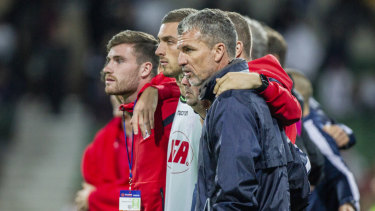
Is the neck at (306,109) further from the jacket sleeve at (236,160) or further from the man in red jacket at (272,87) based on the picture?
the jacket sleeve at (236,160)

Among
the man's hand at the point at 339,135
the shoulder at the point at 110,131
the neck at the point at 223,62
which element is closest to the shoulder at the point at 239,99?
the neck at the point at 223,62

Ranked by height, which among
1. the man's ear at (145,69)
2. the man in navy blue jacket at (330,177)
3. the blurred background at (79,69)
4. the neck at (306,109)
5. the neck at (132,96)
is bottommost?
the blurred background at (79,69)

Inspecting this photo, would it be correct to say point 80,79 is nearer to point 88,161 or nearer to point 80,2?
point 80,2

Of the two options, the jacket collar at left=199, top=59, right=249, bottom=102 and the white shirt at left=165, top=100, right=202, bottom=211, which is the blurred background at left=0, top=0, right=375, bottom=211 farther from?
the jacket collar at left=199, top=59, right=249, bottom=102

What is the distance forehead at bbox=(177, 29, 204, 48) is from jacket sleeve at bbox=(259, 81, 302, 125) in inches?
15.0

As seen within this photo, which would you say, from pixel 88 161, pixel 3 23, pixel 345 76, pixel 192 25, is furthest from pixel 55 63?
pixel 192 25

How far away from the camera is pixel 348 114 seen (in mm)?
11031

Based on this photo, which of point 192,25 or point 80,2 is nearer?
point 192,25

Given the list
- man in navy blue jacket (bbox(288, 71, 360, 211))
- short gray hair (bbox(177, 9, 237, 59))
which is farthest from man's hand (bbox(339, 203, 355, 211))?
short gray hair (bbox(177, 9, 237, 59))

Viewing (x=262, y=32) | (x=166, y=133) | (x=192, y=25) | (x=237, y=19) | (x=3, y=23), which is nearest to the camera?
(x=192, y=25)

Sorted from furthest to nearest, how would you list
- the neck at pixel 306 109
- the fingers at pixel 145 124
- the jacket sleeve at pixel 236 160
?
the neck at pixel 306 109
the fingers at pixel 145 124
the jacket sleeve at pixel 236 160

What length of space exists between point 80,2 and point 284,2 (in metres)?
3.55

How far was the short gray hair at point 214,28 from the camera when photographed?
10.4 feet

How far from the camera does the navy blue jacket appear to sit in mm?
2838
